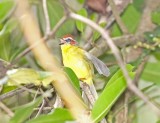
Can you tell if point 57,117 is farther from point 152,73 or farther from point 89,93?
point 152,73

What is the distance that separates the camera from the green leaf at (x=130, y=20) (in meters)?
1.62

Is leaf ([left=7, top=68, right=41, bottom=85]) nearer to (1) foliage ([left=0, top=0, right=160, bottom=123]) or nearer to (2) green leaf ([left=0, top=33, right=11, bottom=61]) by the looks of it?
(1) foliage ([left=0, top=0, right=160, bottom=123])

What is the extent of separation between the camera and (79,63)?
106 centimetres

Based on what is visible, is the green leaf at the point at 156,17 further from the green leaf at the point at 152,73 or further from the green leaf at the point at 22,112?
the green leaf at the point at 22,112

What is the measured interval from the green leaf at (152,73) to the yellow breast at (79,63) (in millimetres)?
319

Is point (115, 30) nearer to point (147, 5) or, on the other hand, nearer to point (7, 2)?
point (147, 5)

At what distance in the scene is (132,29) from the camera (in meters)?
1.63

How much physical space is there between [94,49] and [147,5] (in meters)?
0.37

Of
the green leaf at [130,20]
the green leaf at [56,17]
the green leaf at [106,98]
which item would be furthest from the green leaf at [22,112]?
the green leaf at [130,20]

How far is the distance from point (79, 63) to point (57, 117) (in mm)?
220

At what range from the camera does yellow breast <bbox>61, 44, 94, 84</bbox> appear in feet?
3.48

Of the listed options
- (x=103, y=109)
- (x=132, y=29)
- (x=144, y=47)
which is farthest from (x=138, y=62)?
(x=103, y=109)

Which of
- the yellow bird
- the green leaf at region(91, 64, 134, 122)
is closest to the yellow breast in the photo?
the yellow bird

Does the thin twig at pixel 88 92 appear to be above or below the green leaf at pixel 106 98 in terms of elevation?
below
